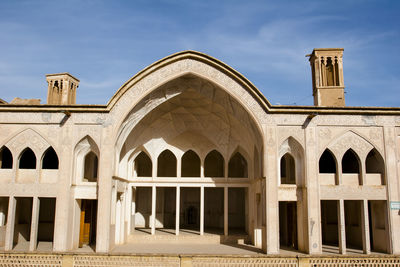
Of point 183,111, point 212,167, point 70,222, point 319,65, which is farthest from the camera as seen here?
point 212,167

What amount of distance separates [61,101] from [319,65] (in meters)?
12.8

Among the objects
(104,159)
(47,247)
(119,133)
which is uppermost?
(119,133)

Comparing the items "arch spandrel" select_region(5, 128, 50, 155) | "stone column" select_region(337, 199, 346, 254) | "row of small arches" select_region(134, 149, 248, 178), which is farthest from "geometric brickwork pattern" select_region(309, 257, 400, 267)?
"row of small arches" select_region(134, 149, 248, 178)

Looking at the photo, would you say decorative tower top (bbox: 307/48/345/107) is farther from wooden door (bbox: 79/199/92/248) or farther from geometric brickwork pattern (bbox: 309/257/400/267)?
wooden door (bbox: 79/199/92/248)

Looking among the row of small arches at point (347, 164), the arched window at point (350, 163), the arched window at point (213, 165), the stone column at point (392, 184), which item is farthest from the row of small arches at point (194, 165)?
the stone column at point (392, 184)

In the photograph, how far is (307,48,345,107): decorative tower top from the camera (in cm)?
1513

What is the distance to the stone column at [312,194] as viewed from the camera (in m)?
12.5

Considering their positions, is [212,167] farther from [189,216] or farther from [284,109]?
[284,109]

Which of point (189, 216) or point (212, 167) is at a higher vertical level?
point (212, 167)

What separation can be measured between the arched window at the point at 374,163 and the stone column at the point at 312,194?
8.21 feet

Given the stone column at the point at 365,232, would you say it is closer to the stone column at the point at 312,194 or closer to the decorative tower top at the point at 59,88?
the stone column at the point at 312,194

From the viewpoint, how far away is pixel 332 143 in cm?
1313

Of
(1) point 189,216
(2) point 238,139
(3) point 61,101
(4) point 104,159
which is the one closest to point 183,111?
(2) point 238,139

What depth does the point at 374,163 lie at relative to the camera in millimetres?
14055
